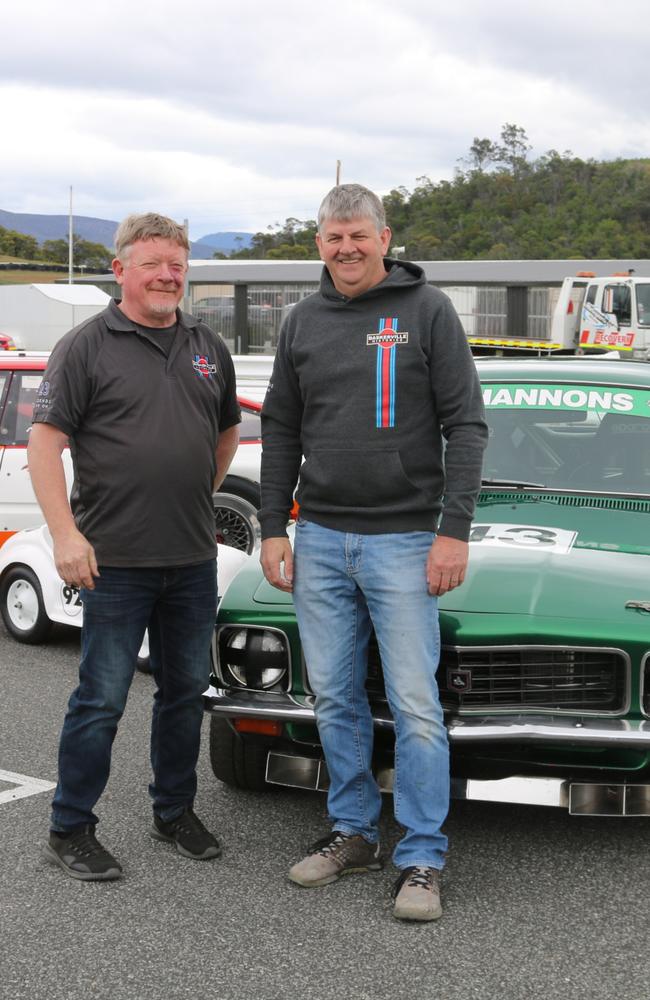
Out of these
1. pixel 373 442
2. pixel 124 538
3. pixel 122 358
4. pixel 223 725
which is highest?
pixel 122 358

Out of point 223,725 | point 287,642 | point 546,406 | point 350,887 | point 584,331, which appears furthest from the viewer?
point 584,331

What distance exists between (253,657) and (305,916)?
88 centimetres

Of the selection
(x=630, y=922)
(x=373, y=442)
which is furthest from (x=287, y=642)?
(x=630, y=922)

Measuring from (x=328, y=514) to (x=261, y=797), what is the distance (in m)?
1.33

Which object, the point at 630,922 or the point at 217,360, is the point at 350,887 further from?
the point at 217,360

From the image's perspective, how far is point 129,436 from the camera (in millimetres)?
3791

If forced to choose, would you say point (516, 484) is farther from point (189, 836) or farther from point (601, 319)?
point (601, 319)

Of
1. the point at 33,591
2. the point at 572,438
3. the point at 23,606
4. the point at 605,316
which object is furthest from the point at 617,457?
the point at 605,316

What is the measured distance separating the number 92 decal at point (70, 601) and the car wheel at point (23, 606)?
20 cm

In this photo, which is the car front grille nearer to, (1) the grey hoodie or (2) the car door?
(1) the grey hoodie

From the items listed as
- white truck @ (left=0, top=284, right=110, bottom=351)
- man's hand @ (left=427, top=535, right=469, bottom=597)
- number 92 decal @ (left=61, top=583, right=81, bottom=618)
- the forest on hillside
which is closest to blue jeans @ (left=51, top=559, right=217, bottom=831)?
man's hand @ (left=427, top=535, right=469, bottom=597)

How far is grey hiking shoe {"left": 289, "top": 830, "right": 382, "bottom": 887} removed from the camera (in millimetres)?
3779

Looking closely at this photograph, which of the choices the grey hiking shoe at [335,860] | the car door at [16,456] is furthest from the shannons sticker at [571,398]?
the car door at [16,456]

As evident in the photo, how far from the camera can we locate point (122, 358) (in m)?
3.83
